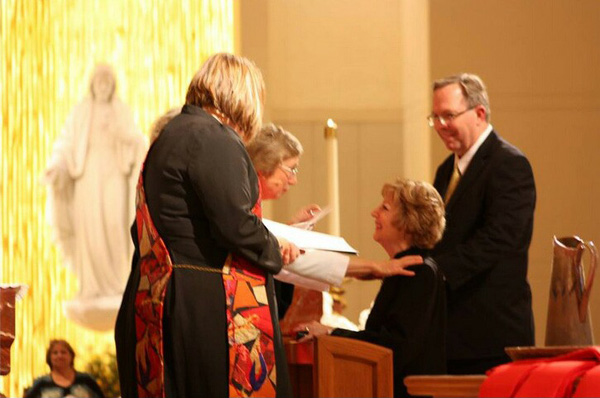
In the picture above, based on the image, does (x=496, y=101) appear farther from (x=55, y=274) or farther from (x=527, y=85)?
(x=55, y=274)

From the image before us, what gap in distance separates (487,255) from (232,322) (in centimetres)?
139

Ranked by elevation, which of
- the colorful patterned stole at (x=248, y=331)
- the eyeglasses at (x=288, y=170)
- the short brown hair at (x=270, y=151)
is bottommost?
the colorful patterned stole at (x=248, y=331)

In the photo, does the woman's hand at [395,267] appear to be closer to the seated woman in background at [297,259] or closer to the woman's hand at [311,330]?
the seated woman in background at [297,259]

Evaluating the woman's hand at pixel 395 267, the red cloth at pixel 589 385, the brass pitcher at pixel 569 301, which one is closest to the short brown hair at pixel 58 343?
the woman's hand at pixel 395 267

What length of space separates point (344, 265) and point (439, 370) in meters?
0.44

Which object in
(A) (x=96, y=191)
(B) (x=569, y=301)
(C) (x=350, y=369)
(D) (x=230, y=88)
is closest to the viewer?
(B) (x=569, y=301)

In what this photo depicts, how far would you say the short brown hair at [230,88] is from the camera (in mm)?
3164

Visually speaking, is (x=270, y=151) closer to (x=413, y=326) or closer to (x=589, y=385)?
(x=413, y=326)

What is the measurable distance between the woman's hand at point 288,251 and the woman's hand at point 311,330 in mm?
425

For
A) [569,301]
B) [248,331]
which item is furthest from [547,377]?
[248,331]

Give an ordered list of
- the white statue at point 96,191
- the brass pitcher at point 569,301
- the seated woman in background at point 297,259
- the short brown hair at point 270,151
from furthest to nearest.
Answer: the white statue at point 96,191 → the short brown hair at point 270,151 → the seated woman in background at point 297,259 → the brass pitcher at point 569,301

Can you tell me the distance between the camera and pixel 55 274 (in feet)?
23.9

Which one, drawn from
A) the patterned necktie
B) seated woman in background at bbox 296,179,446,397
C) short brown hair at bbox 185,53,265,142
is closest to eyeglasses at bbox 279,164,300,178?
seated woman in background at bbox 296,179,446,397

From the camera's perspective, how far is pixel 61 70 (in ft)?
24.3
